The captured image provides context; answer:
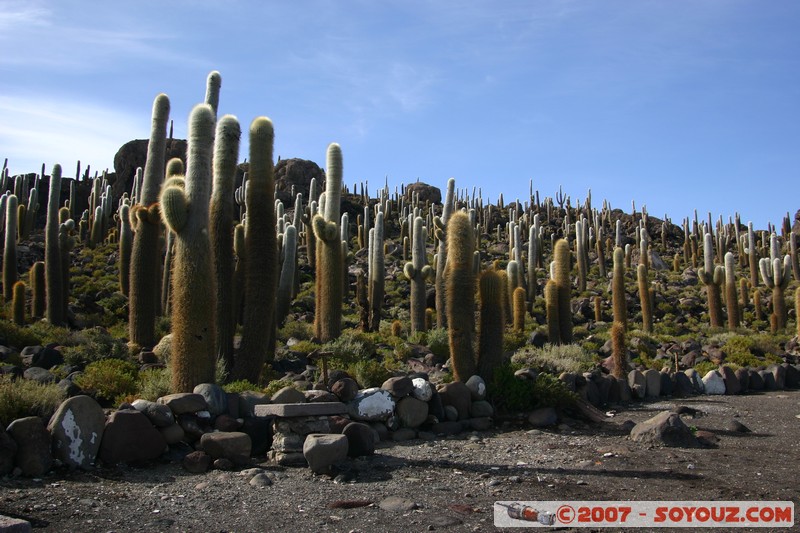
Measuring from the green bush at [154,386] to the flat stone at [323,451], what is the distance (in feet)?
10.0

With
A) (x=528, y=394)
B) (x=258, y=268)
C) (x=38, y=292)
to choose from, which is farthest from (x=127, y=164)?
(x=528, y=394)

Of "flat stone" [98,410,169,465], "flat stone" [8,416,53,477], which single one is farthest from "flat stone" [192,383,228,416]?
"flat stone" [8,416,53,477]

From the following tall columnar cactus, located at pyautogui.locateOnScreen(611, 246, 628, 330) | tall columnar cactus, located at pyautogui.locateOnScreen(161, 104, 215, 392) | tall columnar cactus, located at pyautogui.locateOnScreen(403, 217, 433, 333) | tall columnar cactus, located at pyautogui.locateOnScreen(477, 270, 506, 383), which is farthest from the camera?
tall columnar cactus, located at pyautogui.locateOnScreen(611, 246, 628, 330)

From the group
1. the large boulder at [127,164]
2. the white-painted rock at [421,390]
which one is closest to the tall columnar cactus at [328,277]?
the white-painted rock at [421,390]

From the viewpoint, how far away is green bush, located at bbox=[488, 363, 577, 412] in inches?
480

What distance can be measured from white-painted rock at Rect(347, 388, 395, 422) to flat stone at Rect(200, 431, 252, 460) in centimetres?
193

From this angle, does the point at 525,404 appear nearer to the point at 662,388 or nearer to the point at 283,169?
the point at 662,388

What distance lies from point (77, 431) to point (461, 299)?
275 inches

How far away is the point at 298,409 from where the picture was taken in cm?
892

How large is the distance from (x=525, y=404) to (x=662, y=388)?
209 inches

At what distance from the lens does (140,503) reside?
6836 millimetres

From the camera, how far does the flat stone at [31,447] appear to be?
7574mm

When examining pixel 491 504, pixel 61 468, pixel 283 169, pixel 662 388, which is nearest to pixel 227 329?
pixel 61 468

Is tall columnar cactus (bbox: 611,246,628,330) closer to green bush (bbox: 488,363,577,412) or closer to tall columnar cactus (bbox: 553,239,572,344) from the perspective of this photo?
tall columnar cactus (bbox: 553,239,572,344)
